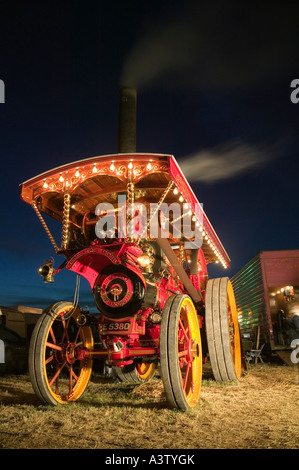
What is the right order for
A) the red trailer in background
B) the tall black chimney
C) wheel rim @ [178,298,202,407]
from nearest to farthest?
wheel rim @ [178,298,202,407], the tall black chimney, the red trailer in background

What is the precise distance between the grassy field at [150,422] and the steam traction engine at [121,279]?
25cm

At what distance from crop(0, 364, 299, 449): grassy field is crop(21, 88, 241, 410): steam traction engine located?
25 cm

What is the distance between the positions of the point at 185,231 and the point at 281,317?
6400mm

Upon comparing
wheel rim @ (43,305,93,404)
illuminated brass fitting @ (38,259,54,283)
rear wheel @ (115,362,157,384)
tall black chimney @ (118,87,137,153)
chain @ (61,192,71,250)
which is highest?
tall black chimney @ (118,87,137,153)

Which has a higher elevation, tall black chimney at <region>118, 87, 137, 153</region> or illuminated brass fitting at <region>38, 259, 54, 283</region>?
tall black chimney at <region>118, 87, 137, 153</region>

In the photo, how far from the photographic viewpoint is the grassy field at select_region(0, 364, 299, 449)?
7.13ft

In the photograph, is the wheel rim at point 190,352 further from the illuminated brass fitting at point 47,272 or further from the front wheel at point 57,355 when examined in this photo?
the illuminated brass fitting at point 47,272

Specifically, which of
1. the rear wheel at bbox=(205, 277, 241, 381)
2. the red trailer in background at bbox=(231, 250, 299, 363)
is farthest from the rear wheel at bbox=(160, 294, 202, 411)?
the red trailer in background at bbox=(231, 250, 299, 363)

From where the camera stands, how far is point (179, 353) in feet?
10.5

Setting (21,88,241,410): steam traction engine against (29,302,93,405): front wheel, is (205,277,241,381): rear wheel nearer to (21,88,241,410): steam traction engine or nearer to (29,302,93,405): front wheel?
(21,88,241,410): steam traction engine

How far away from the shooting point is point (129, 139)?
6629mm

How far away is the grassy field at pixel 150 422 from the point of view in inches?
85.6

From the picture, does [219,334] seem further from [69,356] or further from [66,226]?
[66,226]

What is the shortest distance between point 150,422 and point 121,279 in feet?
4.75
